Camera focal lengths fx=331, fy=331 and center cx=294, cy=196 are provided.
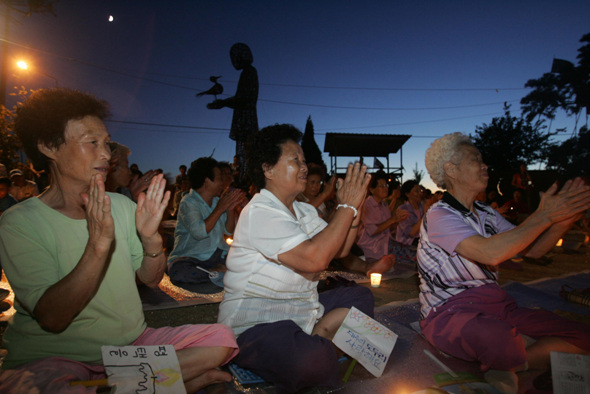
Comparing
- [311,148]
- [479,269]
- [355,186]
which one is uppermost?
[311,148]

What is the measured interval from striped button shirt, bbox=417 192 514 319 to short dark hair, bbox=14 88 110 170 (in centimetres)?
250

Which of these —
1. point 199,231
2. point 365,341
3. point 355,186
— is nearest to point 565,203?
point 355,186

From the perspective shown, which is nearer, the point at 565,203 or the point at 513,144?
the point at 565,203

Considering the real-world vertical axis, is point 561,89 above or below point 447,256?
above

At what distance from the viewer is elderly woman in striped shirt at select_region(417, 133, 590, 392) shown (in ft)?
6.99

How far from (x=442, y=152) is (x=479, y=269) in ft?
3.24

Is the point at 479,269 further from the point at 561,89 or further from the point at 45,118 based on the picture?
the point at 561,89

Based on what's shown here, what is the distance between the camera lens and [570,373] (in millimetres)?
2006

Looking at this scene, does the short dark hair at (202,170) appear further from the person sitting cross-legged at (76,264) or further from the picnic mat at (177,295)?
the person sitting cross-legged at (76,264)

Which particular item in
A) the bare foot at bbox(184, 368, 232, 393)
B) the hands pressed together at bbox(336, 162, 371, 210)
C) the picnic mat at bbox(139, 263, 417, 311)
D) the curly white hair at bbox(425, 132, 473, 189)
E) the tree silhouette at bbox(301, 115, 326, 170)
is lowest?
the picnic mat at bbox(139, 263, 417, 311)

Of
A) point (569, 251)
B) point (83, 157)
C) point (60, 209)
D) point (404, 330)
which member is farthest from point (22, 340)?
point (569, 251)

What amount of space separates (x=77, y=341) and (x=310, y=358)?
1315 millimetres

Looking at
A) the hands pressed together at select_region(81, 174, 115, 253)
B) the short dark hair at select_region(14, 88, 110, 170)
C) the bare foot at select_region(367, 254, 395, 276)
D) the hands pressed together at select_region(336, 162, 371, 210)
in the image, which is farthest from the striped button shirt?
the bare foot at select_region(367, 254, 395, 276)

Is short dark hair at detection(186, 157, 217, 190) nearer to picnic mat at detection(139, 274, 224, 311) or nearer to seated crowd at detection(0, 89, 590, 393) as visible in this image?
picnic mat at detection(139, 274, 224, 311)
